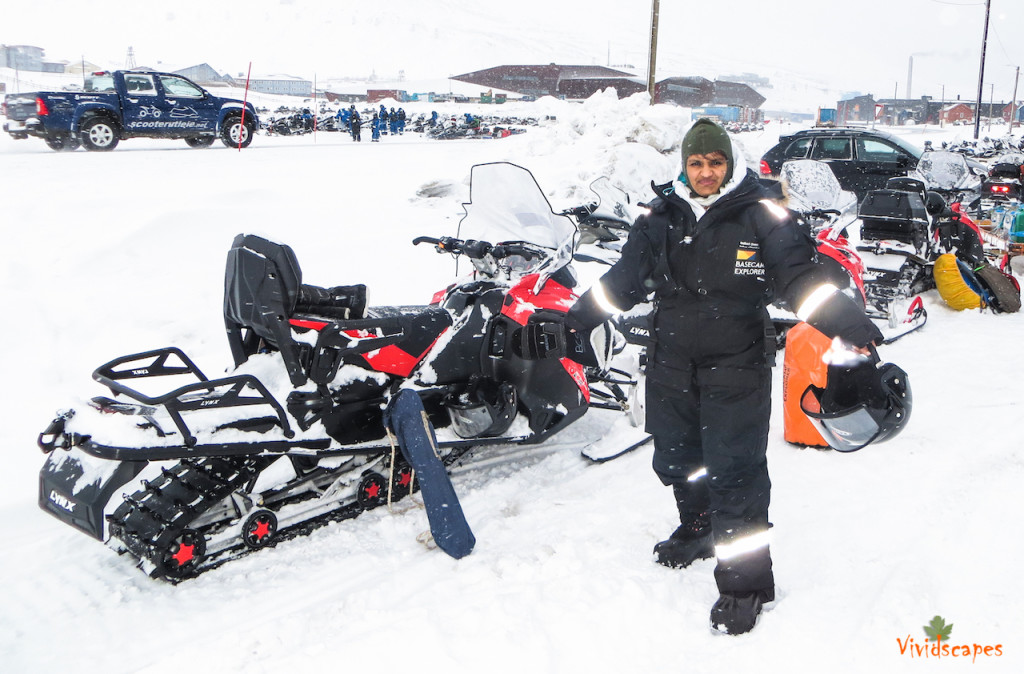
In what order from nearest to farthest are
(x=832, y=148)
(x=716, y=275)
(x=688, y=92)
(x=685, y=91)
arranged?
1. (x=716, y=275)
2. (x=832, y=148)
3. (x=685, y=91)
4. (x=688, y=92)

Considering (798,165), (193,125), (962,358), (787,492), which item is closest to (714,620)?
(787,492)

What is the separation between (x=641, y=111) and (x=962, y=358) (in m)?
8.58

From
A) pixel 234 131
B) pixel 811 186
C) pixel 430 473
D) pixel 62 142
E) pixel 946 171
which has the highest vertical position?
pixel 234 131

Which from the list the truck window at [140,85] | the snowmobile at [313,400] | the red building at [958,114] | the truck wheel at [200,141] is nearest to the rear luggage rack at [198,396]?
the snowmobile at [313,400]

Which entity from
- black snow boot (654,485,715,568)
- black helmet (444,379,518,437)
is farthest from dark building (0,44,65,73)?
black snow boot (654,485,715,568)

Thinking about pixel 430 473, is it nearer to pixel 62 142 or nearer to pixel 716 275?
pixel 716 275

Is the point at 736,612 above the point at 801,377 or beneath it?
beneath

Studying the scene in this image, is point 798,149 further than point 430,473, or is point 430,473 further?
point 798,149

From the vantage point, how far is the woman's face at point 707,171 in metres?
2.39

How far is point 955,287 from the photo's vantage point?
661 cm

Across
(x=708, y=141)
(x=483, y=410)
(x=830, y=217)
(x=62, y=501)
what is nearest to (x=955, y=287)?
(x=830, y=217)

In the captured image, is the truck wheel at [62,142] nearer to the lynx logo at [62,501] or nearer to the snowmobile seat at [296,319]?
the snowmobile seat at [296,319]

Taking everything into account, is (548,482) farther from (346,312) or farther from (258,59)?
(258,59)

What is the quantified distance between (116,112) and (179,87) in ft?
Answer: 3.93
